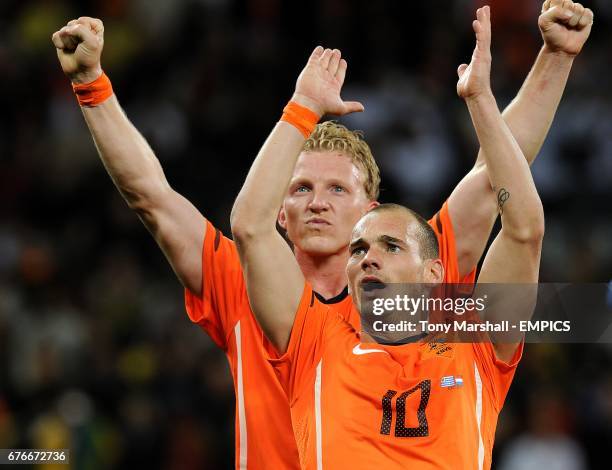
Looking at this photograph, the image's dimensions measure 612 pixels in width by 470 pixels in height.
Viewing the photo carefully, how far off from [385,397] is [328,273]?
0.94 meters

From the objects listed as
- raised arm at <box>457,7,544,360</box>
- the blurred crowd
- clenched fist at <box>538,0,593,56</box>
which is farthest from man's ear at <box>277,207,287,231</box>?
the blurred crowd

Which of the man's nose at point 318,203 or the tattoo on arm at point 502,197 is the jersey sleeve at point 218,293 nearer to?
the man's nose at point 318,203

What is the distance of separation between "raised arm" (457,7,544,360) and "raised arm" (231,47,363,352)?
0.42 m

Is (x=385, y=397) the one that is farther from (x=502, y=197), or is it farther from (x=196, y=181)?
(x=196, y=181)

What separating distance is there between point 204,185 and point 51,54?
7.51ft

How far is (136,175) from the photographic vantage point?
403 cm

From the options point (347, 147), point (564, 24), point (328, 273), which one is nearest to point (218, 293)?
point (328, 273)

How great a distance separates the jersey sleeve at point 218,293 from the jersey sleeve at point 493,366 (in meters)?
0.90

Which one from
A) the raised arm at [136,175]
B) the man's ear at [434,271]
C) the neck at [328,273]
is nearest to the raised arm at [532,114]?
the man's ear at [434,271]

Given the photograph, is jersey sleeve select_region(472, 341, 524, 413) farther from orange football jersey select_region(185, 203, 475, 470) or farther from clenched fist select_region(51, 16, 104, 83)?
clenched fist select_region(51, 16, 104, 83)

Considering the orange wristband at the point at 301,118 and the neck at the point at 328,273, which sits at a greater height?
the orange wristband at the point at 301,118

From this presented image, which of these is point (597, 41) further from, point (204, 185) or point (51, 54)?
point (51, 54)

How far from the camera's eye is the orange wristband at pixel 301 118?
3570mm

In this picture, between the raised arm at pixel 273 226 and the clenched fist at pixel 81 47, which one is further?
the clenched fist at pixel 81 47
